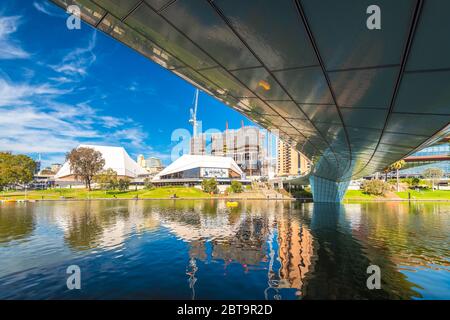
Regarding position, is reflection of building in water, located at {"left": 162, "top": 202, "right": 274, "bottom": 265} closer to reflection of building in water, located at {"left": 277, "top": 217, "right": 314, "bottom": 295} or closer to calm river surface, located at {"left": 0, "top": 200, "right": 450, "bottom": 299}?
calm river surface, located at {"left": 0, "top": 200, "right": 450, "bottom": 299}

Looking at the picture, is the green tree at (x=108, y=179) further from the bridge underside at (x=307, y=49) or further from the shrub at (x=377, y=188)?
the bridge underside at (x=307, y=49)

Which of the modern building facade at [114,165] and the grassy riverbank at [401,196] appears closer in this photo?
the grassy riverbank at [401,196]

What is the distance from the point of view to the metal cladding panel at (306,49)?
12.8 ft

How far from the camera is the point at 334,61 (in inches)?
212

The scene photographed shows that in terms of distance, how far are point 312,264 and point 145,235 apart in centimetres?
1460

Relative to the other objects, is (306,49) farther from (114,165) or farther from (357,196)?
(114,165)

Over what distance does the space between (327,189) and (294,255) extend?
4967cm

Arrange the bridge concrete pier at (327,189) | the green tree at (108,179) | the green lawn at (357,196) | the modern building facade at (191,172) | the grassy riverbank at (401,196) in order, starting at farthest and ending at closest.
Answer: the modern building facade at (191,172) → the green tree at (108,179) → the green lawn at (357,196) → the grassy riverbank at (401,196) → the bridge concrete pier at (327,189)

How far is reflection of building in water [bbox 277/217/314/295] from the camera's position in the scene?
37.3ft

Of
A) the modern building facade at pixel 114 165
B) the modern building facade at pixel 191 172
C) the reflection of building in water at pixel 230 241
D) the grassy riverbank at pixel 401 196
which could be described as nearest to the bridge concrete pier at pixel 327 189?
the grassy riverbank at pixel 401 196

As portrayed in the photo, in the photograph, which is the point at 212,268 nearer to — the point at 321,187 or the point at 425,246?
the point at 425,246

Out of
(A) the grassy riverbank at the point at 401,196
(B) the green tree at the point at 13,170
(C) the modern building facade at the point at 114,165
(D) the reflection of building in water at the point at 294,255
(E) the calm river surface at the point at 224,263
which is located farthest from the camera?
(C) the modern building facade at the point at 114,165

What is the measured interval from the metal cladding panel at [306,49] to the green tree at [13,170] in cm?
11306
